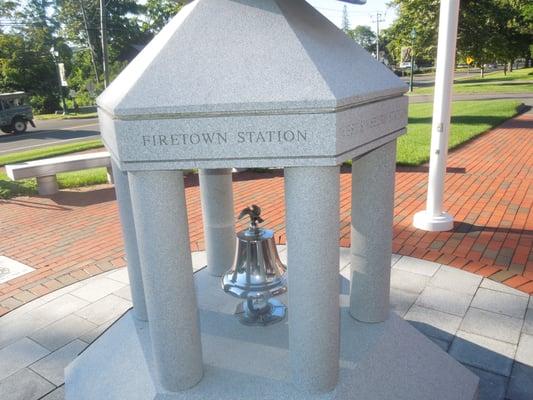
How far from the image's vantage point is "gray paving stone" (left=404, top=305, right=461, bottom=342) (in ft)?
12.9

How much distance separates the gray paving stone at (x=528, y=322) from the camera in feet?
12.9

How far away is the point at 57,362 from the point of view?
381 centimetres

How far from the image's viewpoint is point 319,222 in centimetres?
225

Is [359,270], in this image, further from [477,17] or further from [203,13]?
[477,17]

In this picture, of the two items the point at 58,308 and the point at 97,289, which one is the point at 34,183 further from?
the point at 58,308

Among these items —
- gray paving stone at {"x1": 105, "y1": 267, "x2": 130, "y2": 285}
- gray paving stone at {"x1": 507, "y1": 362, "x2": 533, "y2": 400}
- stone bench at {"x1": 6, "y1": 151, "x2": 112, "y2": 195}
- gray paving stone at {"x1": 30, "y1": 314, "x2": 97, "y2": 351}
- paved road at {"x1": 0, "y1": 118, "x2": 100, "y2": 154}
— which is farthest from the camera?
paved road at {"x1": 0, "y1": 118, "x2": 100, "y2": 154}

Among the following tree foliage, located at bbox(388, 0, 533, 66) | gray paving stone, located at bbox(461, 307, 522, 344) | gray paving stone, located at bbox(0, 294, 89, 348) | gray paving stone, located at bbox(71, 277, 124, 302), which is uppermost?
tree foliage, located at bbox(388, 0, 533, 66)

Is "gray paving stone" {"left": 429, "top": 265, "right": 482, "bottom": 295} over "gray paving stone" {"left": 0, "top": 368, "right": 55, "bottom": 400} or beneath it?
over

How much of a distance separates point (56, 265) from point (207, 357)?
383 cm

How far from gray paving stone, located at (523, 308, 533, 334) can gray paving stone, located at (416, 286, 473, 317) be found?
1.65 feet

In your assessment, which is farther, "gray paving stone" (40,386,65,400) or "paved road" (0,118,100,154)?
"paved road" (0,118,100,154)

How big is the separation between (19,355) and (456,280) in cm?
441

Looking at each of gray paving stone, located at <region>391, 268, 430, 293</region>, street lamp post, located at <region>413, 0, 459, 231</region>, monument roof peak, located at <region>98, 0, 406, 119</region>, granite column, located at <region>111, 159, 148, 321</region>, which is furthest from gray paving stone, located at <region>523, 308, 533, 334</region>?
granite column, located at <region>111, 159, 148, 321</region>

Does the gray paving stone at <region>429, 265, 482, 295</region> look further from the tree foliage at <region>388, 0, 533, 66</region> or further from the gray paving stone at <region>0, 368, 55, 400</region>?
the tree foliage at <region>388, 0, 533, 66</region>
